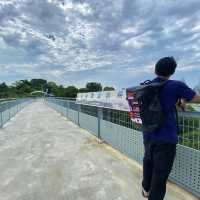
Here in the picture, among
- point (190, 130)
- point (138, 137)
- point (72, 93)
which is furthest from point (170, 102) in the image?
point (72, 93)

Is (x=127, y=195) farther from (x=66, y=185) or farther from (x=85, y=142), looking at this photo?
(x=85, y=142)

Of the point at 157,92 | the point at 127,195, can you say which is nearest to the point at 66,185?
the point at 127,195

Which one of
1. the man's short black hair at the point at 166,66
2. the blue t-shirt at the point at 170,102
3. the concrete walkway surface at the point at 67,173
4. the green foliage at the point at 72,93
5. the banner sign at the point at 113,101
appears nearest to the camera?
the blue t-shirt at the point at 170,102

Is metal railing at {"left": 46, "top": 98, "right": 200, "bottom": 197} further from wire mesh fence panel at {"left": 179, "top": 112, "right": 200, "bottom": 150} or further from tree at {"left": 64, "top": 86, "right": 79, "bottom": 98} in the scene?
tree at {"left": 64, "top": 86, "right": 79, "bottom": 98}

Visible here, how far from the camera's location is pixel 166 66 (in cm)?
215

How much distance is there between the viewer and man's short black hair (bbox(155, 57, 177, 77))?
2.14 meters

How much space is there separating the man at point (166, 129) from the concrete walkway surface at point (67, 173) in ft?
2.11

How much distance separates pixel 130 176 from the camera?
3.31 m

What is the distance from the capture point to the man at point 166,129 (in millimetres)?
2047

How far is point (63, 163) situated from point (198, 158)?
8.08 feet

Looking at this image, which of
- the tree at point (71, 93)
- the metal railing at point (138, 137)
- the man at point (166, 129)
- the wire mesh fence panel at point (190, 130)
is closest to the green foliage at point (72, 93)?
the tree at point (71, 93)

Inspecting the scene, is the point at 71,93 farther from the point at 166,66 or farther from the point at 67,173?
the point at 166,66

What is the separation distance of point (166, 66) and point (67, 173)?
2.43 meters

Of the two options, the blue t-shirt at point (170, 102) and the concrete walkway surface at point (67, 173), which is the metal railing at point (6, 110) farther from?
the blue t-shirt at point (170, 102)
